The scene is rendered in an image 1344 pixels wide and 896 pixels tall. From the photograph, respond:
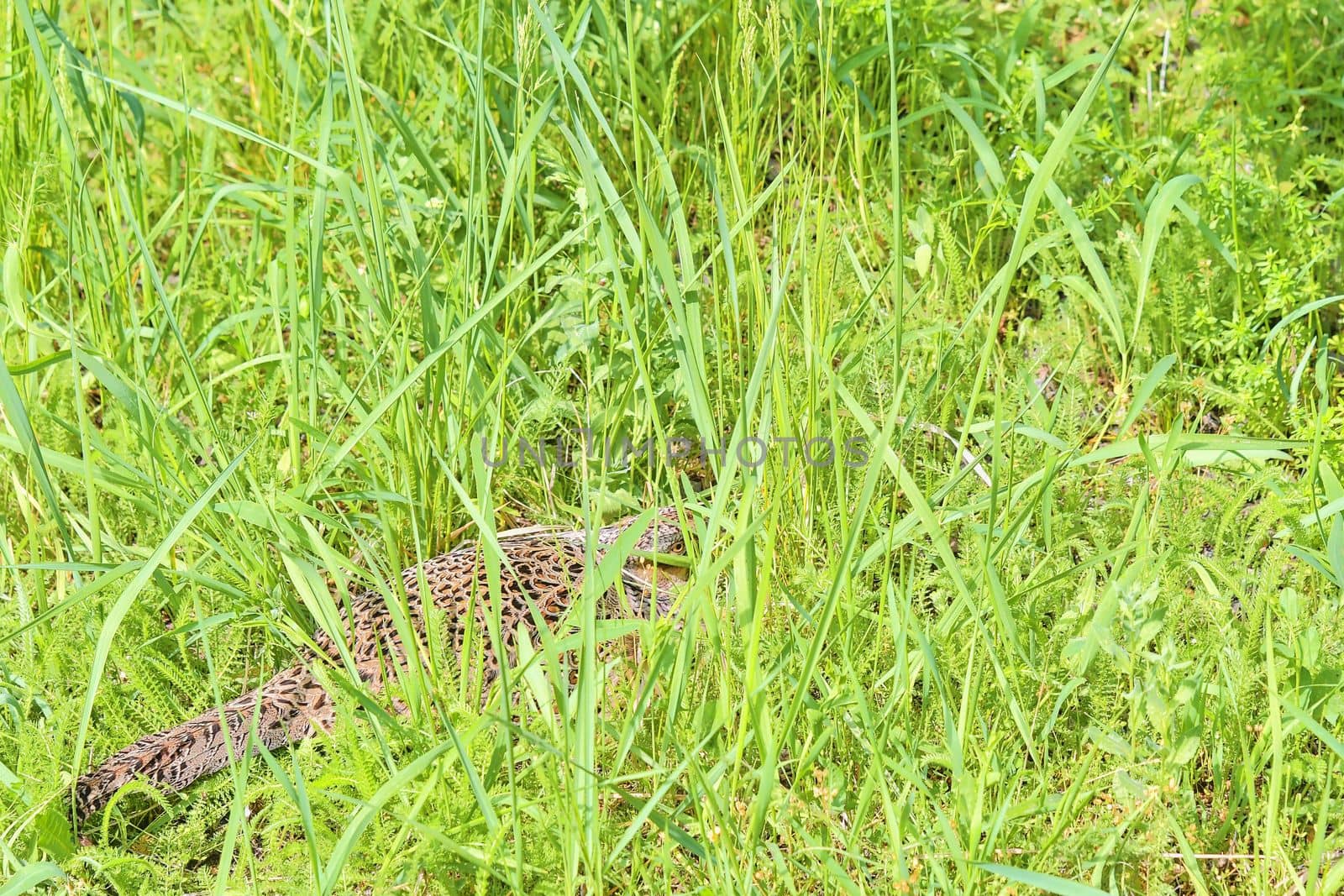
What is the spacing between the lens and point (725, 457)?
2.51 meters

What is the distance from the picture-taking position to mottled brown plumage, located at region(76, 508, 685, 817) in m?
2.47

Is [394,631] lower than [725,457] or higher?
lower

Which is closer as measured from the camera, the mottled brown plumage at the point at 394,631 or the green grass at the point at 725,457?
the green grass at the point at 725,457

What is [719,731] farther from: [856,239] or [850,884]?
[856,239]

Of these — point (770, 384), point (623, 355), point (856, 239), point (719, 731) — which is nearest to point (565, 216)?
point (623, 355)

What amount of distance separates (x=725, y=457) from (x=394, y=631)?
78cm

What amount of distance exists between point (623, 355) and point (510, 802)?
138cm

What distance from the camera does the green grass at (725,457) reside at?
215cm

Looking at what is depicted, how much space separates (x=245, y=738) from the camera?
8.42 ft

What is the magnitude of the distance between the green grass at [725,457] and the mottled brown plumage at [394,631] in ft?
0.20

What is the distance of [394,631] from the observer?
106 inches

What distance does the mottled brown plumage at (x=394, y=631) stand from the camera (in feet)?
8.09

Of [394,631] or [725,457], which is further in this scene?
[394,631]

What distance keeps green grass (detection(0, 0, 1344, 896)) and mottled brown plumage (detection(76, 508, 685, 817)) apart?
6cm
